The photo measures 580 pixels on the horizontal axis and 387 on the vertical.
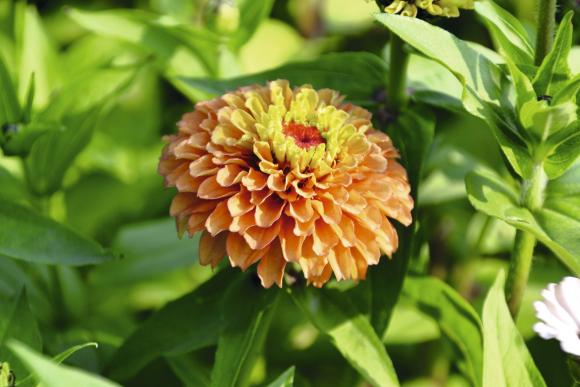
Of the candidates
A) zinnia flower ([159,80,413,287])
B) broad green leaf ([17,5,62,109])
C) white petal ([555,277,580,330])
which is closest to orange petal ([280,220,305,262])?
zinnia flower ([159,80,413,287])

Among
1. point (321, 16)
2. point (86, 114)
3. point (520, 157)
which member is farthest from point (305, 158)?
point (321, 16)

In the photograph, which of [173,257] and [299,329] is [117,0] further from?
[299,329]

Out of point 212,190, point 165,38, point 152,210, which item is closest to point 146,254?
point 152,210

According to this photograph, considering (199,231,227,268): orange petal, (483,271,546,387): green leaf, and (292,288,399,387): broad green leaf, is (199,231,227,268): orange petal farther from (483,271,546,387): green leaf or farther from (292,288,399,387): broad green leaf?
(483,271,546,387): green leaf

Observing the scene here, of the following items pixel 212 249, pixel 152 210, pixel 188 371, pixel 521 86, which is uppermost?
pixel 521 86

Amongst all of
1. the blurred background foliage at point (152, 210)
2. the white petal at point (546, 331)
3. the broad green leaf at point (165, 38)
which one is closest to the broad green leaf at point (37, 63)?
the blurred background foliage at point (152, 210)

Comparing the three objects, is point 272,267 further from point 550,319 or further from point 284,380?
point 550,319
